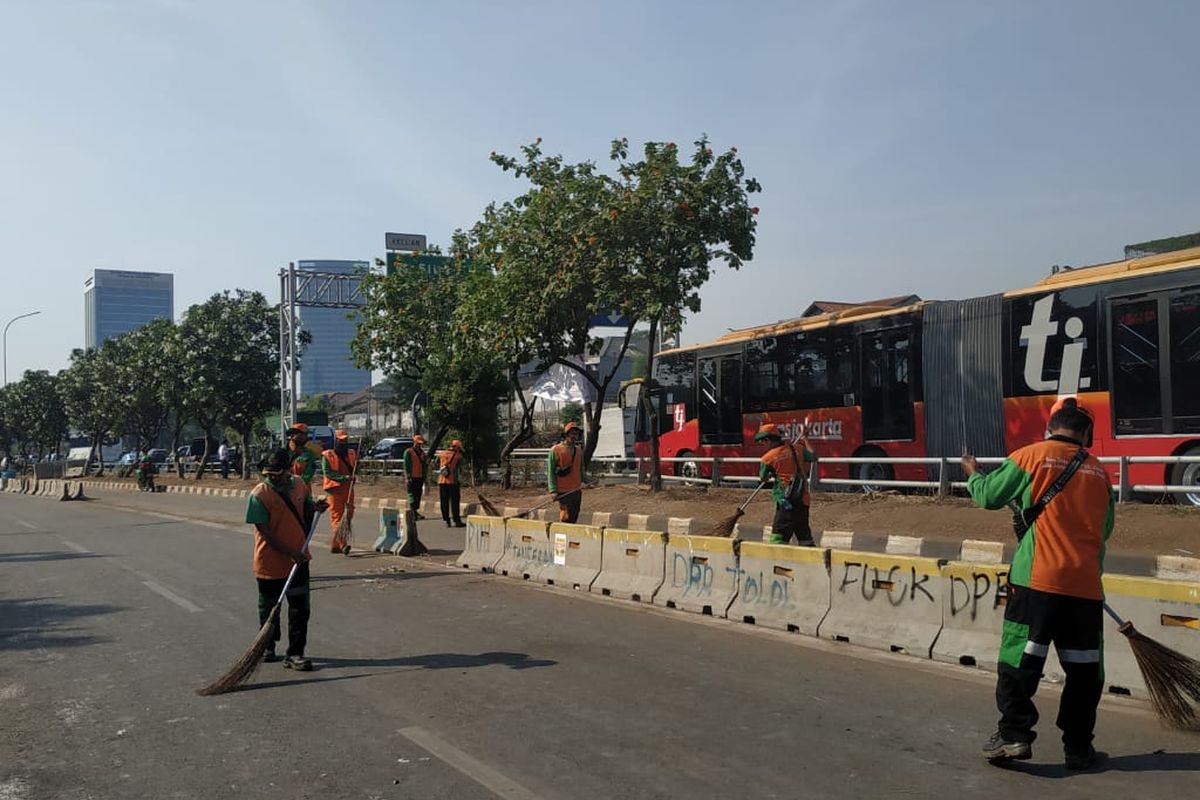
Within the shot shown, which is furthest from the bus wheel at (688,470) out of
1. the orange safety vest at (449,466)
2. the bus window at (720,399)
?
the orange safety vest at (449,466)

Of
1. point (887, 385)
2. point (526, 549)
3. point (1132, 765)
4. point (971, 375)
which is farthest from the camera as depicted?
point (887, 385)

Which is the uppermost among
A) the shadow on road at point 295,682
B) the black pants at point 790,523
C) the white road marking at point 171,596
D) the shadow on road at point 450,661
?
the black pants at point 790,523

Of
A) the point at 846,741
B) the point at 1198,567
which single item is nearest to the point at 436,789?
the point at 846,741

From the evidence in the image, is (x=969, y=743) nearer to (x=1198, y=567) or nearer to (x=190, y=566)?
(x=1198, y=567)

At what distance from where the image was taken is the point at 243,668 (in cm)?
657

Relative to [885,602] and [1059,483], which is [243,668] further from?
[1059,483]

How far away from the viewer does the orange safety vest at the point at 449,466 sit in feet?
59.0

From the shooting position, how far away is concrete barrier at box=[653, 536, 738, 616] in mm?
8945

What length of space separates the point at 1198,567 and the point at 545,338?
47.0ft

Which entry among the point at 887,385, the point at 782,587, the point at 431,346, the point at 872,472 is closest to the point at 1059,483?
the point at 782,587

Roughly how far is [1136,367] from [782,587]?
8.82 m

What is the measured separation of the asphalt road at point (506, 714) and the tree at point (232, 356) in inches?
1296

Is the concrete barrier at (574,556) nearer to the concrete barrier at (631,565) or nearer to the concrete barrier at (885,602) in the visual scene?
the concrete barrier at (631,565)

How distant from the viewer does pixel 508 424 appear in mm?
32344
